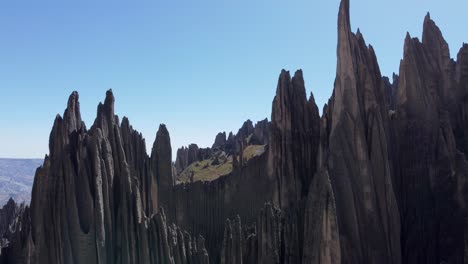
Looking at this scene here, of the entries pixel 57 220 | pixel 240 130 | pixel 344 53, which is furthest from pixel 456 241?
pixel 240 130

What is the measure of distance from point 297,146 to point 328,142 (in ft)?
22.0

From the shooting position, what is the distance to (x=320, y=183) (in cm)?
3303

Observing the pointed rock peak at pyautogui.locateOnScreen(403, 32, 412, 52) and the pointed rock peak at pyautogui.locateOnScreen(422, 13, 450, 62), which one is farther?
the pointed rock peak at pyautogui.locateOnScreen(422, 13, 450, 62)

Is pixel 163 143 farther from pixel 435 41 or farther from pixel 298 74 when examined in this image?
pixel 435 41

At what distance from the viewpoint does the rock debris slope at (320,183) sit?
91.0 feet

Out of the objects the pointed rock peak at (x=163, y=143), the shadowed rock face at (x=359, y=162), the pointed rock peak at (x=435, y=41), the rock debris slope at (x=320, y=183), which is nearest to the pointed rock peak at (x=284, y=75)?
the rock debris slope at (x=320, y=183)

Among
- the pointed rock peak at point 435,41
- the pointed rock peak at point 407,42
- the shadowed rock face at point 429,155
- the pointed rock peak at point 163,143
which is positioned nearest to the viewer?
the shadowed rock face at point 429,155

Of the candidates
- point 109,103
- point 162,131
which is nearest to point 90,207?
point 109,103

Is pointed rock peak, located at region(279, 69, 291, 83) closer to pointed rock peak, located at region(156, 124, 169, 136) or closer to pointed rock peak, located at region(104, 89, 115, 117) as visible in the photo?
pointed rock peak, located at region(156, 124, 169, 136)

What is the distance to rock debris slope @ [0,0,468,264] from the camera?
91.0ft

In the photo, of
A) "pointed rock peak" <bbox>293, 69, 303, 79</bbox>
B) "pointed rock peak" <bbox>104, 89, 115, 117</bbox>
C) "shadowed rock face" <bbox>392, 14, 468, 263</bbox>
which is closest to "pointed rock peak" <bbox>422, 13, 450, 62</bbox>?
"shadowed rock face" <bbox>392, 14, 468, 263</bbox>

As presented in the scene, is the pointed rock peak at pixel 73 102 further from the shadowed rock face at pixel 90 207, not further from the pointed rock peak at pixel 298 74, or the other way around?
the pointed rock peak at pixel 298 74

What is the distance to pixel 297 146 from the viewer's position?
49.1 metres

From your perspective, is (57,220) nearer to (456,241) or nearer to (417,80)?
(456,241)
